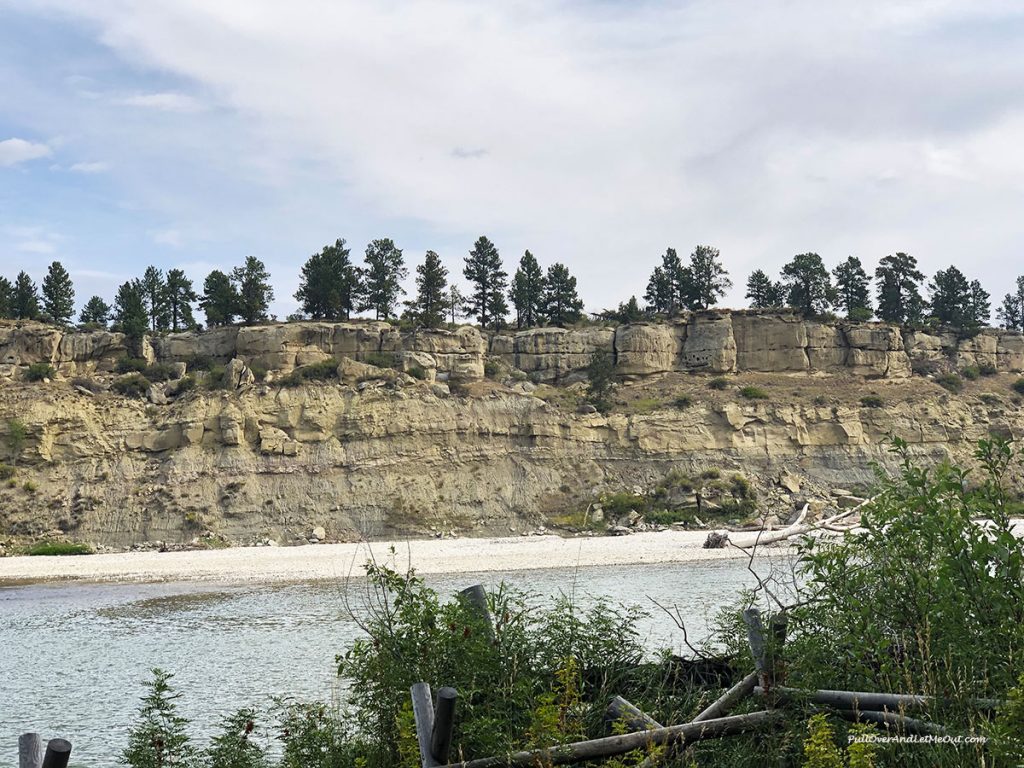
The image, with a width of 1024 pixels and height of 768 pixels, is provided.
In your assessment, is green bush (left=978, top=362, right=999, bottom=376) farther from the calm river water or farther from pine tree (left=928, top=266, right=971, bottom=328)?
the calm river water

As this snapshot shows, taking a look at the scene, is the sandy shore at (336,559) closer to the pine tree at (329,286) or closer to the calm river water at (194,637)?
the calm river water at (194,637)

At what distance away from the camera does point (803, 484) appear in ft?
206

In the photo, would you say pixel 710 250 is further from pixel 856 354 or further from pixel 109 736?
pixel 109 736

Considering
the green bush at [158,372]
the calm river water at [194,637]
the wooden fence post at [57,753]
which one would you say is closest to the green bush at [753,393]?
the calm river water at [194,637]

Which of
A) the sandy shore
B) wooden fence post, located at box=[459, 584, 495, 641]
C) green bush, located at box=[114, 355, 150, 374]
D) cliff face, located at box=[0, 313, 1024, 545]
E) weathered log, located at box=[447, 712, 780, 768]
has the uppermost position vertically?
green bush, located at box=[114, 355, 150, 374]

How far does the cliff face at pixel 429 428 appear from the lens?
5891 cm

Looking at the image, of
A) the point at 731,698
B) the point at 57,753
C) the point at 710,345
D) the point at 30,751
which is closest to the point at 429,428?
the point at 710,345

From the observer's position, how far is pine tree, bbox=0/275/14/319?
7210 centimetres

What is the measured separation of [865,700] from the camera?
6.95 metres

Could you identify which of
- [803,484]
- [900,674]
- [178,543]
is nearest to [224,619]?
[900,674]

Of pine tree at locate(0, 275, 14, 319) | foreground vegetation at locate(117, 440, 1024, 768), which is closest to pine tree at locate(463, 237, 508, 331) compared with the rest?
pine tree at locate(0, 275, 14, 319)

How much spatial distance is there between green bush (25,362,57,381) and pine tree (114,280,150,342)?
6.13m

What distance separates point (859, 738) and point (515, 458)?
5779 centimetres

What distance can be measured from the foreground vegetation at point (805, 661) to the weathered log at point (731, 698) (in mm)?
163
